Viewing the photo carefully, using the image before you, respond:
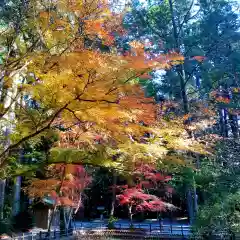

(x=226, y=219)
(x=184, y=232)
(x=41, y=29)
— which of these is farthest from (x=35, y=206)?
(x=41, y=29)

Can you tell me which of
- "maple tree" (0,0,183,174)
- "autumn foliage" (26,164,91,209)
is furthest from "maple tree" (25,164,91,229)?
"maple tree" (0,0,183,174)

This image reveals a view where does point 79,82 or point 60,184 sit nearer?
point 79,82

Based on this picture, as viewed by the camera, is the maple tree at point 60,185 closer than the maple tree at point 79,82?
No

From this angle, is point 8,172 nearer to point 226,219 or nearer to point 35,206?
point 226,219

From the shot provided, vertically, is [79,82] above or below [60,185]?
above

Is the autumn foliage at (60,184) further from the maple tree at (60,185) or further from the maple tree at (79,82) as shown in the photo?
the maple tree at (79,82)

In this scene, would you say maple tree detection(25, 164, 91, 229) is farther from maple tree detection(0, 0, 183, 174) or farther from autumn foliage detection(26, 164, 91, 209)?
maple tree detection(0, 0, 183, 174)

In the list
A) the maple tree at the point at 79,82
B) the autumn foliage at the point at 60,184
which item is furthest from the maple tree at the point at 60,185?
the maple tree at the point at 79,82

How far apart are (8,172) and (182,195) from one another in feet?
61.1

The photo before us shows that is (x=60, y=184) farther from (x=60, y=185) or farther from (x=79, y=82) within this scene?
(x=79, y=82)

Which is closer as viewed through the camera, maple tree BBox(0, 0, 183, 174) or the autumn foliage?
maple tree BBox(0, 0, 183, 174)

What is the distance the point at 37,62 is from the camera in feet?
13.4

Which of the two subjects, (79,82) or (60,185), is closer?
(79,82)

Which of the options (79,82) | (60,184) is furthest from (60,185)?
(79,82)
